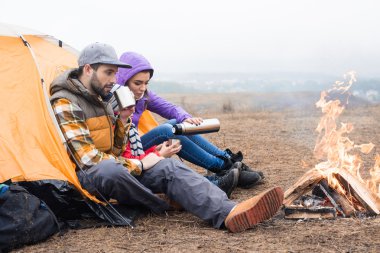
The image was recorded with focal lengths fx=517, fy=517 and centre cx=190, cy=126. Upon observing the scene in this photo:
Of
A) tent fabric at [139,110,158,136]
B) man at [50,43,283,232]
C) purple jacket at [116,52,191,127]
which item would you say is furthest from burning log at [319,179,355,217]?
Result: tent fabric at [139,110,158,136]

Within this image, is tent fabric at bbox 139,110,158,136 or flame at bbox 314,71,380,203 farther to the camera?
tent fabric at bbox 139,110,158,136

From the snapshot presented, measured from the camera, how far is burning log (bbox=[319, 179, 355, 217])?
4539mm

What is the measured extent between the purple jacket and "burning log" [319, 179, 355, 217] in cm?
177

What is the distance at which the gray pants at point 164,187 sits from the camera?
4.27 m

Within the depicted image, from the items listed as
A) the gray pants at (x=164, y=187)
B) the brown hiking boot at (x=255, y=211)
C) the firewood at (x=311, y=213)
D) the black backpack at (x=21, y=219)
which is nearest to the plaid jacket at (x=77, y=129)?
the gray pants at (x=164, y=187)

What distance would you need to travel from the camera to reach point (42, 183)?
439 centimetres

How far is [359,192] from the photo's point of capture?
4.62 m

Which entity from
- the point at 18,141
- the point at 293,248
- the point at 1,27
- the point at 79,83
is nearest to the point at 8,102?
the point at 18,141

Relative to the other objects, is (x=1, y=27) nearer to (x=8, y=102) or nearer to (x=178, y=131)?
(x=8, y=102)

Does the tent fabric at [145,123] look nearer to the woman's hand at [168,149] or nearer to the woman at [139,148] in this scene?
the woman at [139,148]

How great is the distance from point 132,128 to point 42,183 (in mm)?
1076

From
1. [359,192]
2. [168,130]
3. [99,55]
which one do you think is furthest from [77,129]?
[359,192]

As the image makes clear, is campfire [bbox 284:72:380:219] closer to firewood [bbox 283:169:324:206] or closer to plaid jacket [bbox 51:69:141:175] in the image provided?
firewood [bbox 283:169:324:206]

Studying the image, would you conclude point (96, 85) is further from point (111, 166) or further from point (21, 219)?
point (21, 219)
